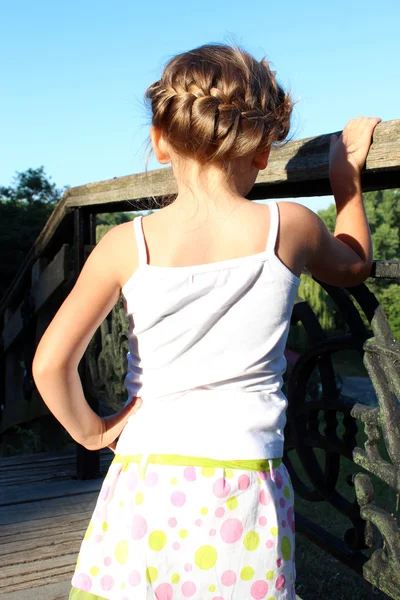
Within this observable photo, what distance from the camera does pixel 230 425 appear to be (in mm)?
1299

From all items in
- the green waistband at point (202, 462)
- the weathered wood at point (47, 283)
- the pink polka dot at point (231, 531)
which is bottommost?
the pink polka dot at point (231, 531)

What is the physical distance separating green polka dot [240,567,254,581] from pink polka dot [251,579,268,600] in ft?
0.05

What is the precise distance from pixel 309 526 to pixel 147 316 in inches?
39.6

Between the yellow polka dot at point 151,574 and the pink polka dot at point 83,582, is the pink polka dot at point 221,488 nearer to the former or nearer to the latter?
the yellow polka dot at point 151,574

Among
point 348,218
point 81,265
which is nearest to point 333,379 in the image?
point 348,218

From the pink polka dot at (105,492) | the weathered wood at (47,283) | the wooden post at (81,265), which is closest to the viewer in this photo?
the pink polka dot at (105,492)

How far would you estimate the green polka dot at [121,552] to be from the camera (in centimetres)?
131

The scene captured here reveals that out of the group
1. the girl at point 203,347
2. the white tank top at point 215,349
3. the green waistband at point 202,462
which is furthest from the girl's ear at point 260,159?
the green waistband at point 202,462

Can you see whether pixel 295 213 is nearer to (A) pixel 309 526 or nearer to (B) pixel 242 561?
(B) pixel 242 561

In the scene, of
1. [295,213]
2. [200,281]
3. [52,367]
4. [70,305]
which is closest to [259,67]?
[295,213]

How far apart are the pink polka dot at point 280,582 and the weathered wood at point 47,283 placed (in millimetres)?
2582

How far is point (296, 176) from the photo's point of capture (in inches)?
71.5

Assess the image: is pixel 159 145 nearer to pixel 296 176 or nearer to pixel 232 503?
pixel 296 176

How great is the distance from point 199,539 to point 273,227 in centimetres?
60
